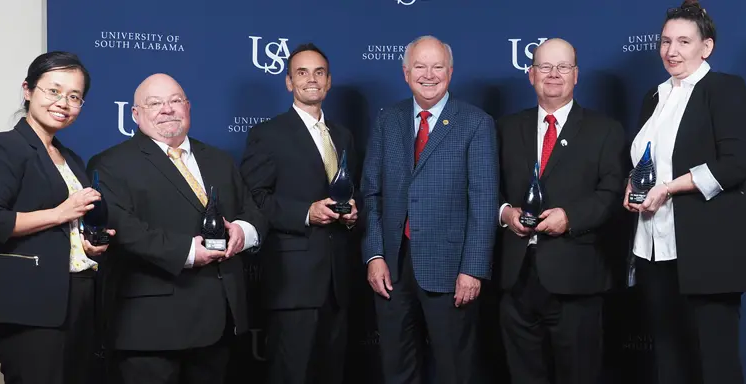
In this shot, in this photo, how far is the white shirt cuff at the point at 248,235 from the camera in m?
3.35

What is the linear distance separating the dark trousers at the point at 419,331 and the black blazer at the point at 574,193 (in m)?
0.31

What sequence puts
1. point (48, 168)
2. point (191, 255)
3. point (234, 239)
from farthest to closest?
point (234, 239) < point (191, 255) < point (48, 168)

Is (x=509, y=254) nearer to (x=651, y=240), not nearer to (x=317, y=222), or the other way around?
(x=651, y=240)

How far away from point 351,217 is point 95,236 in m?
1.19

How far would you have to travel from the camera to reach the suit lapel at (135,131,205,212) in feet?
10.5

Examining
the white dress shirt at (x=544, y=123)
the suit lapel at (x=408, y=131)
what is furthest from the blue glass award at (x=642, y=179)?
the suit lapel at (x=408, y=131)

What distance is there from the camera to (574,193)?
3602mm

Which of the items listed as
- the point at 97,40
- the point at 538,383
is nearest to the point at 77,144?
the point at 97,40

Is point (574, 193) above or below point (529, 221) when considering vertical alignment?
above

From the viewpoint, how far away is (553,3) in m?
4.73

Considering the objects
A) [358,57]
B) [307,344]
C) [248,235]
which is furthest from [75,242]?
[358,57]

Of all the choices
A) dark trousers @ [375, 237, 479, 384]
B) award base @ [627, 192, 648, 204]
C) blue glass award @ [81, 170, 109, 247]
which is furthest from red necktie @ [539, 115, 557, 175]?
blue glass award @ [81, 170, 109, 247]

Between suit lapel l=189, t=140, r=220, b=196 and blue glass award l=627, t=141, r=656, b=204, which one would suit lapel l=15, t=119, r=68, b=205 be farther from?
blue glass award l=627, t=141, r=656, b=204

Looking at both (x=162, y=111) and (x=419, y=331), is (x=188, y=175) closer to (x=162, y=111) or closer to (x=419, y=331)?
(x=162, y=111)
